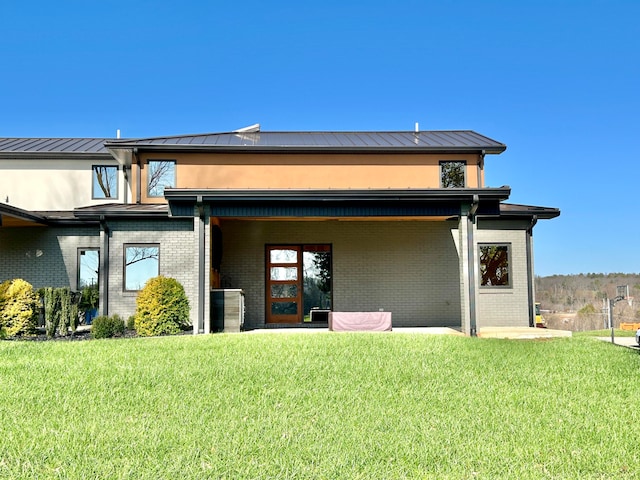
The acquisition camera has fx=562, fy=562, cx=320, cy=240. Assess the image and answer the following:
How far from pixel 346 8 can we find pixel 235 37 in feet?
16.3

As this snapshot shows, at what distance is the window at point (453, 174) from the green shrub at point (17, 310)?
452 inches

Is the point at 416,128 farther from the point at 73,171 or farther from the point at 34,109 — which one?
the point at 34,109

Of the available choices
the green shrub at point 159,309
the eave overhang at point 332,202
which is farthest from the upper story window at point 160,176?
the green shrub at point 159,309

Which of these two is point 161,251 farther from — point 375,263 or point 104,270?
point 375,263

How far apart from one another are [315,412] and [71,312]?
345 inches

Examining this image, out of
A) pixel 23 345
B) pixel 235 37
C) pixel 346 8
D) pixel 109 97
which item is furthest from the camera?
pixel 109 97

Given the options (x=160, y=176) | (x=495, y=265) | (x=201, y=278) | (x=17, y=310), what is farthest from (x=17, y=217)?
(x=495, y=265)

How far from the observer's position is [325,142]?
17.7 m

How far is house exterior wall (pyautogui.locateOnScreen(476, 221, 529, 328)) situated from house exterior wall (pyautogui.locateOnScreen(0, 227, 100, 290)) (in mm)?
10971

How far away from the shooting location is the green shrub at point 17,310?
12.4 m

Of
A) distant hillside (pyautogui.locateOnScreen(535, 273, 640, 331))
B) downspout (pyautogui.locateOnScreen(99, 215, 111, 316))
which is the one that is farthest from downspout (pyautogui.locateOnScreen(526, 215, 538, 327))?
distant hillside (pyautogui.locateOnScreen(535, 273, 640, 331))

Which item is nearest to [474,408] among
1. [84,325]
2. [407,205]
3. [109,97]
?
[407,205]

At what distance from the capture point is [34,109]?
79.6 ft

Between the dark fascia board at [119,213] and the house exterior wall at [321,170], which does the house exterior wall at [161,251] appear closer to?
the dark fascia board at [119,213]
